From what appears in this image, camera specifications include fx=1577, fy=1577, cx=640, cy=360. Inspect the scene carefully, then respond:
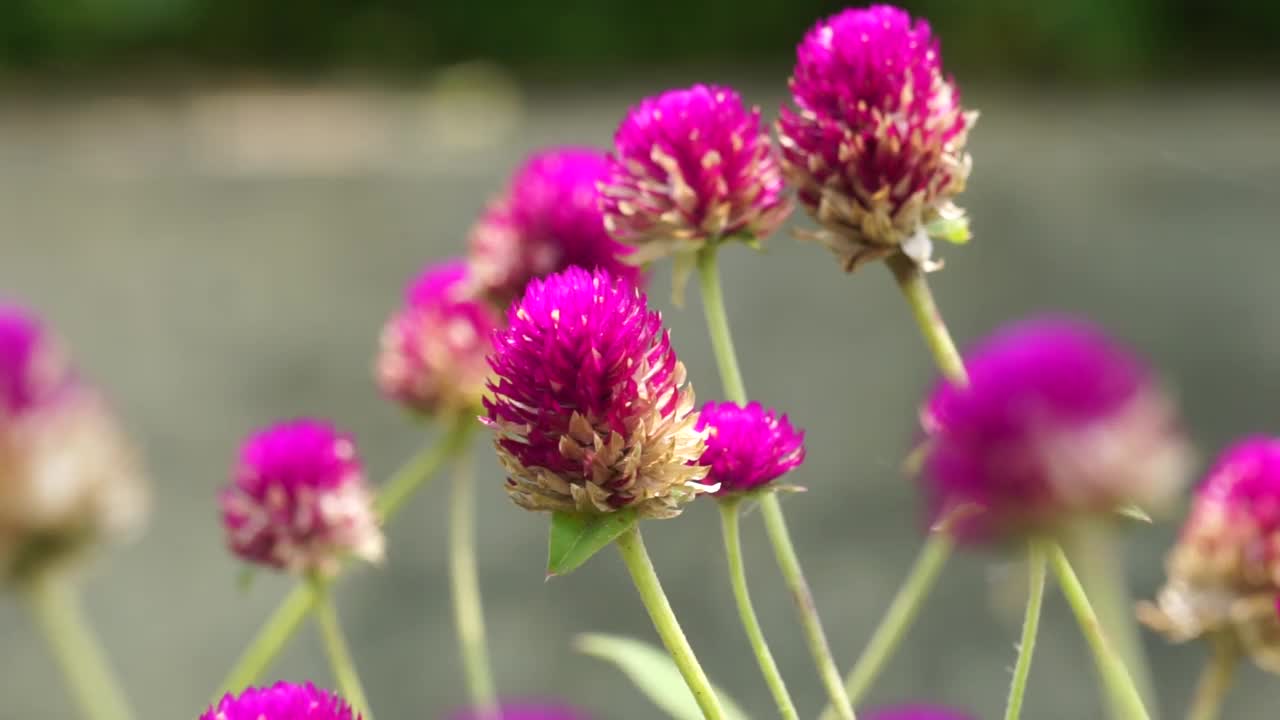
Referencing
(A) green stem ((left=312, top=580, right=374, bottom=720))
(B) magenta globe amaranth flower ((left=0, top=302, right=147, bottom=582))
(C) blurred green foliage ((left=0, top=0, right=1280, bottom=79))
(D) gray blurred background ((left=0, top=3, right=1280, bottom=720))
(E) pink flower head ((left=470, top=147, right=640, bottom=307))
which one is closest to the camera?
(A) green stem ((left=312, top=580, right=374, bottom=720))

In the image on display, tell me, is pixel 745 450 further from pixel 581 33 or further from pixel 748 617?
pixel 581 33

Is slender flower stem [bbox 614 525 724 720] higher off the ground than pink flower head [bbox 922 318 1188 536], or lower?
lower

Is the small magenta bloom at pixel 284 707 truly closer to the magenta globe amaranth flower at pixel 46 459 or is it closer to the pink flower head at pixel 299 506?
the pink flower head at pixel 299 506

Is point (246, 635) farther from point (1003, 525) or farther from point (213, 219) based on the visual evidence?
point (1003, 525)

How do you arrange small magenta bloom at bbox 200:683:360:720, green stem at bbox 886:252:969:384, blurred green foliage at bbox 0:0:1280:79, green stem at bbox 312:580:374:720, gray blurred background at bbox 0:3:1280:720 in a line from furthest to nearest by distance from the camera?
blurred green foliage at bbox 0:0:1280:79, gray blurred background at bbox 0:3:1280:720, green stem at bbox 312:580:374:720, green stem at bbox 886:252:969:384, small magenta bloom at bbox 200:683:360:720

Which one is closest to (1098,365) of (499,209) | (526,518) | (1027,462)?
(1027,462)

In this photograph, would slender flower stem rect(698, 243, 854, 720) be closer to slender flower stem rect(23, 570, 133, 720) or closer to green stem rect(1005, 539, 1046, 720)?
green stem rect(1005, 539, 1046, 720)

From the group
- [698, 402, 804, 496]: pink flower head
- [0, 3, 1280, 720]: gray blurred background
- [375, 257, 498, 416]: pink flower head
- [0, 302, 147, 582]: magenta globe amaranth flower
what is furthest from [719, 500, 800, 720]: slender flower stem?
[0, 3, 1280, 720]: gray blurred background

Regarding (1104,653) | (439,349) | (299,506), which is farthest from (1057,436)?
(439,349)
